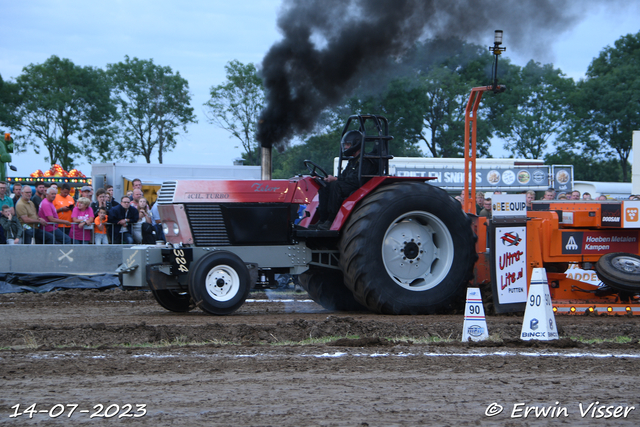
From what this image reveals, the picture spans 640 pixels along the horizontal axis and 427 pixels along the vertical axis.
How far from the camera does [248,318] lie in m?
7.46

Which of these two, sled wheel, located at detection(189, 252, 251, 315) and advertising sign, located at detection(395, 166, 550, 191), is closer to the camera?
sled wheel, located at detection(189, 252, 251, 315)

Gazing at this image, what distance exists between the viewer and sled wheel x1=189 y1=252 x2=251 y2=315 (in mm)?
7406

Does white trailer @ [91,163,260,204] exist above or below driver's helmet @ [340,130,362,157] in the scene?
above

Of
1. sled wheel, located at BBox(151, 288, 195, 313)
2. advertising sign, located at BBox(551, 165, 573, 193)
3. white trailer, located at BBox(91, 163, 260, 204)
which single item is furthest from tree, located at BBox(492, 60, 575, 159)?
sled wheel, located at BBox(151, 288, 195, 313)

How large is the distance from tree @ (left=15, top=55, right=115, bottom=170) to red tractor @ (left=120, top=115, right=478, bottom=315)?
4181 centimetres

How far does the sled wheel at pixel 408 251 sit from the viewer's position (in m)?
7.49

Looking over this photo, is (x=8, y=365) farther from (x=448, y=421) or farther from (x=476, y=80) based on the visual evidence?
(x=476, y=80)

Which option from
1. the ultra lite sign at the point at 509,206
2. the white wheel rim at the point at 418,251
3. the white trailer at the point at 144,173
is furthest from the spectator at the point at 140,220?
the white trailer at the point at 144,173

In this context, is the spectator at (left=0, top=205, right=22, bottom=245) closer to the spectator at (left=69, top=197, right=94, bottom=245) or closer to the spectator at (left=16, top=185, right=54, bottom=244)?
the spectator at (left=16, top=185, right=54, bottom=244)

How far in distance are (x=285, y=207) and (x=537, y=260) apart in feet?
9.50

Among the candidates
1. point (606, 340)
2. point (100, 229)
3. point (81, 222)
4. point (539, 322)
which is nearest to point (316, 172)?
point (539, 322)

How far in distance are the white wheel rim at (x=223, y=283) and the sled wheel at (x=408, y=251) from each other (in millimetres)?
1175

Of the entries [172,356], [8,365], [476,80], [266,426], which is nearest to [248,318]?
[172,356]

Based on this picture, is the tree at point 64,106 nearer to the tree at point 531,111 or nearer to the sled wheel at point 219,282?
the tree at point 531,111
